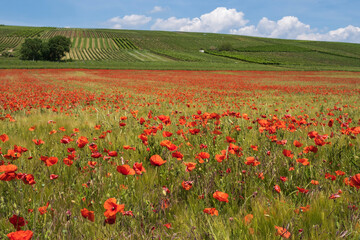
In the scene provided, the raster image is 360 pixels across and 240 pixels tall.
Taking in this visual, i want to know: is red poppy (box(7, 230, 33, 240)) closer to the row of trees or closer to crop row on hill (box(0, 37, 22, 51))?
the row of trees

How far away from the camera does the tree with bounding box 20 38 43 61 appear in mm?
61375

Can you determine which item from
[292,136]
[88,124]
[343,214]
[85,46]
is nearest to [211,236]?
[343,214]

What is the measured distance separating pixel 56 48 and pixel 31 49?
6739mm

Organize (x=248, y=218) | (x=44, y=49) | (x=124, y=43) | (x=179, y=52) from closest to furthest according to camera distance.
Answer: (x=248, y=218), (x=44, y=49), (x=179, y=52), (x=124, y=43)

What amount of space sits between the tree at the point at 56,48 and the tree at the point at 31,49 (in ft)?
5.79

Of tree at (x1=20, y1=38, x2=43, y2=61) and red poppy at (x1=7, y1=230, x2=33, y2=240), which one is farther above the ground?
tree at (x1=20, y1=38, x2=43, y2=61)

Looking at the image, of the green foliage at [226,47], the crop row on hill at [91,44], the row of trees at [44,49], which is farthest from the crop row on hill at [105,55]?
the green foliage at [226,47]

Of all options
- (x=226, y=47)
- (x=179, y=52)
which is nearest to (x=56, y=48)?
(x=179, y=52)

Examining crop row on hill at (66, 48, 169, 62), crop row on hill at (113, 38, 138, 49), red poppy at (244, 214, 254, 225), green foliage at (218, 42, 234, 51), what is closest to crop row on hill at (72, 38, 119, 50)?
crop row on hill at (113, 38, 138, 49)

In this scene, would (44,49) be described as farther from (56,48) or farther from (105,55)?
(105,55)

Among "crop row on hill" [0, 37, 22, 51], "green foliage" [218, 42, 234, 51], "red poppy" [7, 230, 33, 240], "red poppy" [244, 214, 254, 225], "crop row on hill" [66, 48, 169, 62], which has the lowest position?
"red poppy" [244, 214, 254, 225]

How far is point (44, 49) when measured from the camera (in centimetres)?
6306

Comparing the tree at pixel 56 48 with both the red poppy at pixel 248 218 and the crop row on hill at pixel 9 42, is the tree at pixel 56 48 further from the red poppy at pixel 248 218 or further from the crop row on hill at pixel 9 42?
the red poppy at pixel 248 218

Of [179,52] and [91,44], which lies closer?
[179,52]
